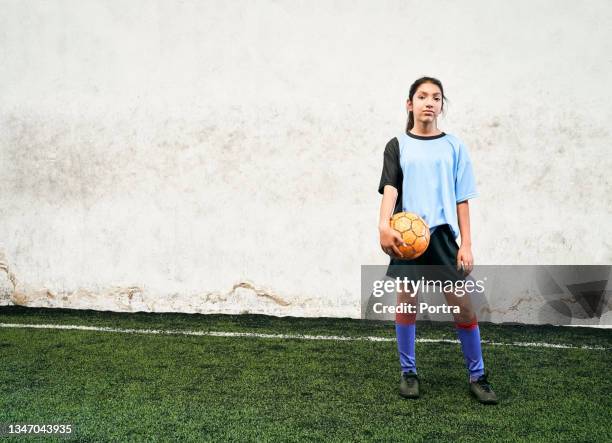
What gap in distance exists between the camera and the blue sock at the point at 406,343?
3178 mm

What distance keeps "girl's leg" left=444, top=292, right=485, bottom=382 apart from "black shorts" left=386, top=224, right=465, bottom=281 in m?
0.10

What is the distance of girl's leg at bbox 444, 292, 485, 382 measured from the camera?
3.06 m

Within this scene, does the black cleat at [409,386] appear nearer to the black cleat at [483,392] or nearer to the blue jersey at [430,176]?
the black cleat at [483,392]

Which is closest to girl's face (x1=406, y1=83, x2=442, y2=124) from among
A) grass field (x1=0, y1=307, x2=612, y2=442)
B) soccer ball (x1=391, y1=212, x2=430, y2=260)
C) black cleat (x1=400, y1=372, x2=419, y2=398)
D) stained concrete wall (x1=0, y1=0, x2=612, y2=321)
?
soccer ball (x1=391, y1=212, x2=430, y2=260)

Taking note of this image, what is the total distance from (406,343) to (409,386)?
0.19 meters

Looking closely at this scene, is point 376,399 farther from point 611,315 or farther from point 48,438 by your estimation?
point 611,315

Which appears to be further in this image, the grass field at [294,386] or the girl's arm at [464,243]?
the girl's arm at [464,243]

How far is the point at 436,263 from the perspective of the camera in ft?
10.0

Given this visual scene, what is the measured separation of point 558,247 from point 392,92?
1.71 metres

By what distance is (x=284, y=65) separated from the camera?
550 cm

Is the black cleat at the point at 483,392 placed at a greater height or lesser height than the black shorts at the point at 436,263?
lesser

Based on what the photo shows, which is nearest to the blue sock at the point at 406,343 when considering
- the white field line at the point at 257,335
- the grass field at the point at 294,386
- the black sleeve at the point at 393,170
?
the grass field at the point at 294,386
